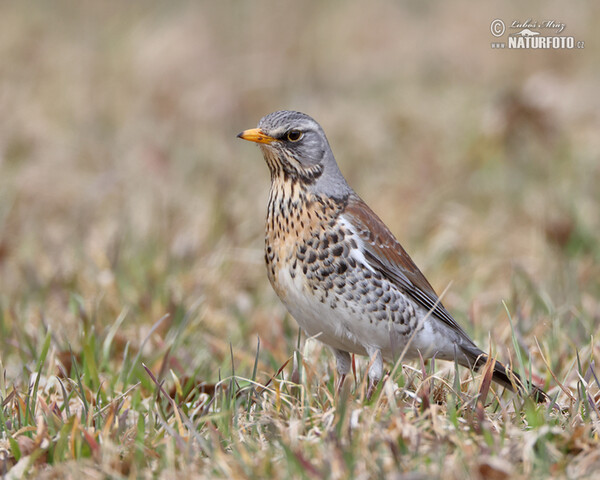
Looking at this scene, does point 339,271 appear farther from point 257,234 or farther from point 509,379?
point 257,234

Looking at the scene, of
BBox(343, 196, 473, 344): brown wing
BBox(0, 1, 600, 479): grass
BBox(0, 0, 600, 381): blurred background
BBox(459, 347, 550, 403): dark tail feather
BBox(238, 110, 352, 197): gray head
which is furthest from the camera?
BBox(0, 0, 600, 381): blurred background

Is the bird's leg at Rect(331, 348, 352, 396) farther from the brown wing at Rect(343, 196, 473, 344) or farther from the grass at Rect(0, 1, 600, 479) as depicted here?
the brown wing at Rect(343, 196, 473, 344)

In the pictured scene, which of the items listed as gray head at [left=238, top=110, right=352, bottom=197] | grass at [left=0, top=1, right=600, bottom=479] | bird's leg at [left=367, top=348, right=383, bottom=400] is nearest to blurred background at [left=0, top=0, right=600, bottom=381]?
grass at [left=0, top=1, right=600, bottom=479]

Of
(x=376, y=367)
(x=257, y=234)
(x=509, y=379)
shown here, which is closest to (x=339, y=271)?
(x=376, y=367)

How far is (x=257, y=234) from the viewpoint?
722 cm

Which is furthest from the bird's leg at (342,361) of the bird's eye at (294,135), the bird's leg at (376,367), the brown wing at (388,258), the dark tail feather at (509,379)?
the bird's eye at (294,135)

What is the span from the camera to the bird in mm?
4219

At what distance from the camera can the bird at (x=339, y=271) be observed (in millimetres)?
4219

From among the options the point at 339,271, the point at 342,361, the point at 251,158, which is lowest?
the point at 342,361

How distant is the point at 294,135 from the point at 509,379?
160 centimetres

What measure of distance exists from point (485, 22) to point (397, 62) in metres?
1.45

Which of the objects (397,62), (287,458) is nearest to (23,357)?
(287,458)

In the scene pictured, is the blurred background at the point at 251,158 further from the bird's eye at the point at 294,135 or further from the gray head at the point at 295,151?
the bird's eye at the point at 294,135

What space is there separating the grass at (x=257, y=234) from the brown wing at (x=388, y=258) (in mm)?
467
